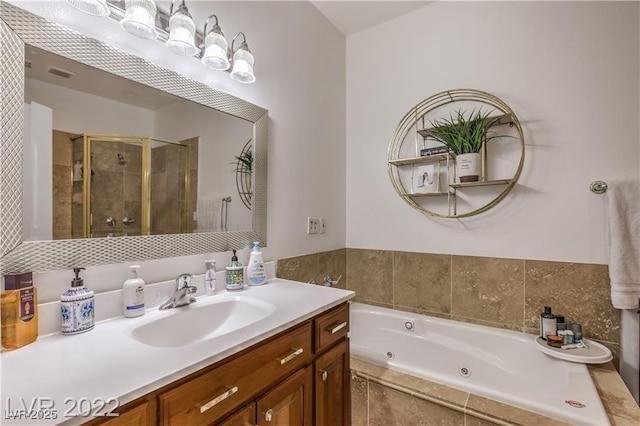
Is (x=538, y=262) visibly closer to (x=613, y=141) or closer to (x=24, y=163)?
(x=613, y=141)

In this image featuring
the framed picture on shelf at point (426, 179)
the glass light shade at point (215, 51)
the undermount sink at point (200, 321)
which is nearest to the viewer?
the undermount sink at point (200, 321)

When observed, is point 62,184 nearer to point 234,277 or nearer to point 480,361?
point 234,277

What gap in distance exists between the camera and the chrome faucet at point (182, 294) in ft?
3.74

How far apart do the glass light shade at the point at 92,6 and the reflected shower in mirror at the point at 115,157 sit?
0.17 m

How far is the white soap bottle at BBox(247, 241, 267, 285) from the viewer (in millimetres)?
1496

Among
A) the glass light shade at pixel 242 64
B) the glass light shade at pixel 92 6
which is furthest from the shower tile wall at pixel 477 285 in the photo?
the glass light shade at pixel 92 6

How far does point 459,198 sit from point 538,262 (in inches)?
23.1

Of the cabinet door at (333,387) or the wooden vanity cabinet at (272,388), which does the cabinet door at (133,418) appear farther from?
the cabinet door at (333,387)

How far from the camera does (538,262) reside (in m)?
1.80

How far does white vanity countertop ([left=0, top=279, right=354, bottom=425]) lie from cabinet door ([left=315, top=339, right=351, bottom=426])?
0.30 metres

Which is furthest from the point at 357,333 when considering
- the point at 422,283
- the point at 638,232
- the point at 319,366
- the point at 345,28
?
the point at 345,28

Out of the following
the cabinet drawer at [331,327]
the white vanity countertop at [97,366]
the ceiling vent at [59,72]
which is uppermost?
the ceiling vent at [59,72]

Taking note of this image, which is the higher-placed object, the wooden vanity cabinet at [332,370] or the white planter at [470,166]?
the white planter at [470,166]

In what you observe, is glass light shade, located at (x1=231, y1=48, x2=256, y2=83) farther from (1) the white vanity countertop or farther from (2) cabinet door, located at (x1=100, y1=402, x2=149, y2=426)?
(2) cabinet door, located at (x1=100, y1=402, x2=149, y2=426)
